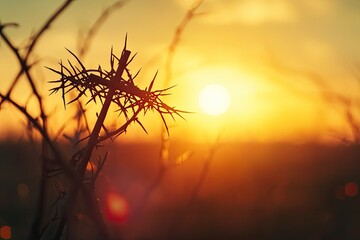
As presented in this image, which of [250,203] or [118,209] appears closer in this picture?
[118,209]

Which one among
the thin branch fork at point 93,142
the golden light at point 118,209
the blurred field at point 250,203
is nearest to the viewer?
the thin branch fork at point 93,142

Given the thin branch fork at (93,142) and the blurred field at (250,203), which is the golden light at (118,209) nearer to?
the blurred field at (250,203)

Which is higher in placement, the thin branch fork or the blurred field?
the thin branch fork

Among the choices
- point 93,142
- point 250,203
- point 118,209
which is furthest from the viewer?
point 250,203

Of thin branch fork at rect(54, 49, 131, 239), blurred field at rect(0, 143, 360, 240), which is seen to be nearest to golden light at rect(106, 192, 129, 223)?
blurred field at rect(0, 143, 360, 240)

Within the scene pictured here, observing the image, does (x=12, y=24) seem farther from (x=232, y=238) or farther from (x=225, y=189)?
(x=225, y=189)

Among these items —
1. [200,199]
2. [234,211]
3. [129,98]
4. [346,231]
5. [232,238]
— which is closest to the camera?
[129,98]

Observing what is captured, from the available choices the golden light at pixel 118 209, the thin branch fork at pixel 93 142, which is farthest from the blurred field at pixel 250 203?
the thin branch fork at pixel 93 142

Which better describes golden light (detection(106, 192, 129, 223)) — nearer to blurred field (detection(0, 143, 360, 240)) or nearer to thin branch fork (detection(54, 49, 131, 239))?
blurred field (detection(0, 143, 360, 240))

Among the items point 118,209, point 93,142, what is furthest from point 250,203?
point 93,142

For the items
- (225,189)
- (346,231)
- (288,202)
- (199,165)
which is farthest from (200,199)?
(199,165)

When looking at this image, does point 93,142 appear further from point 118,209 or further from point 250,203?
point 250,203
